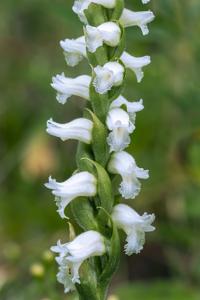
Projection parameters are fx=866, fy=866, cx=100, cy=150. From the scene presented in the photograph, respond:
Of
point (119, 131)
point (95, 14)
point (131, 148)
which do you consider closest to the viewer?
point (119, 131)

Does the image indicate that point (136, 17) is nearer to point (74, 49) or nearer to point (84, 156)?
point (74, 49)

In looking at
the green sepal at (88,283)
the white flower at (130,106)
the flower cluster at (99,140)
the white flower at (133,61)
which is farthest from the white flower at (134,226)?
the white flower at (133,61)

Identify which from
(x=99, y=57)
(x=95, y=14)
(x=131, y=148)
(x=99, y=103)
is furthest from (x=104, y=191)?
(x=131, y=148)

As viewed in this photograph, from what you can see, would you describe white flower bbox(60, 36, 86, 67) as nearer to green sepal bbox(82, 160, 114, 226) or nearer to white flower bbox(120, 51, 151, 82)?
white flower bbox(120, 51, 151, 82)

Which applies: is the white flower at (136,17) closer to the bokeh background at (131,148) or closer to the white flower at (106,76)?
the white flower at (106,76)

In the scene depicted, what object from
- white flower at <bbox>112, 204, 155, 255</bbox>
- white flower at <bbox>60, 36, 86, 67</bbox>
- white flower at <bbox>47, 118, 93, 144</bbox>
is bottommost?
white flower at <bbox>112, 204, 155, 255</bbox>

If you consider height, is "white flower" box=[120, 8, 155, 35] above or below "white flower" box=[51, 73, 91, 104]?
above

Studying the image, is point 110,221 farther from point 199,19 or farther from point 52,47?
point 52,47

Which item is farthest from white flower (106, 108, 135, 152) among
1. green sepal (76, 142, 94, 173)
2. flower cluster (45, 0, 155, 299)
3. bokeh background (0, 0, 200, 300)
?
bokeh background (0, 0, 200, 300)
